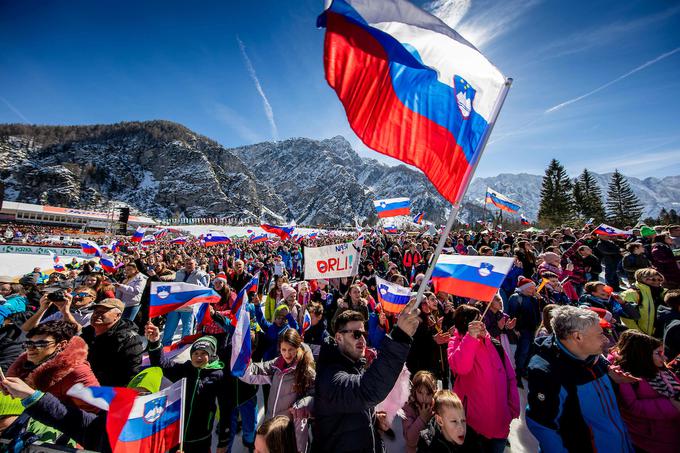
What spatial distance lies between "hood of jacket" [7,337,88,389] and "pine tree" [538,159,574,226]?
48910mm

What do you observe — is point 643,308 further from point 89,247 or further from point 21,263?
point 21,263

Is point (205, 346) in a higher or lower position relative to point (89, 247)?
lower

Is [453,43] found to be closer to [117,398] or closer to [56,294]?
[117,398]

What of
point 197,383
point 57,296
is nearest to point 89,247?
point 57,296

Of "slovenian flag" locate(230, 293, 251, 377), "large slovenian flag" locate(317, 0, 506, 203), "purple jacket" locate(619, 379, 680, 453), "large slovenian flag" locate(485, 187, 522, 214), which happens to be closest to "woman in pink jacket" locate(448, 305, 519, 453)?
"purple jacket" locate(619, 379, 680, 453)

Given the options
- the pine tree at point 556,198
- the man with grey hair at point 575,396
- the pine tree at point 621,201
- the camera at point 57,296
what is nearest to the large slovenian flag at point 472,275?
the man with grey hair at point 575,396

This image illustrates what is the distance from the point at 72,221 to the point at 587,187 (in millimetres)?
106571

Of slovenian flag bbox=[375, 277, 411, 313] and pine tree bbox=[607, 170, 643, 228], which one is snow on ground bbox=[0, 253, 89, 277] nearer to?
slovenian flag bbox=[375, 277, 411, 313]

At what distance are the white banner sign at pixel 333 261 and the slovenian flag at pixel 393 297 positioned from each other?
72 centimetres

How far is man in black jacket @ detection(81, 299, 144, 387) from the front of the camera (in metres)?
2.98

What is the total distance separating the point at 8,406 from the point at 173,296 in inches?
73.5

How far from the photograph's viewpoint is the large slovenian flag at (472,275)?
294cm

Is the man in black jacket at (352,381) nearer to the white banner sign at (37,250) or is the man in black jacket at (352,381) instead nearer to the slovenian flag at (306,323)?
the slovenian flag at (306,323)

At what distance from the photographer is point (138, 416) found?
2.16 metres
